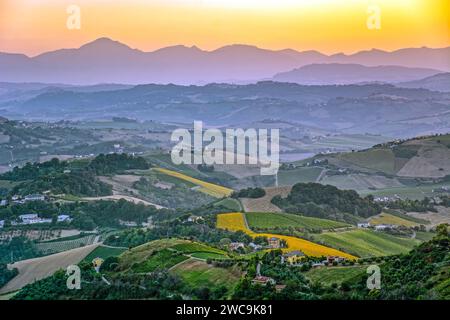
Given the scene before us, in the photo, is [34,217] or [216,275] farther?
[34,217]

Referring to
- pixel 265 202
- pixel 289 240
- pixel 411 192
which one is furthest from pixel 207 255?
pixel 411 192

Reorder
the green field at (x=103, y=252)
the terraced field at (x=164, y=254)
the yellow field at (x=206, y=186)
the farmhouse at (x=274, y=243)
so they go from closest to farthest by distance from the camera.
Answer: the terraced field at (x=164, y=254)
the farmhouse at (x=274, y=243)
the green field at (x=103, y=252)
the yellow field at (x=206, y=186)

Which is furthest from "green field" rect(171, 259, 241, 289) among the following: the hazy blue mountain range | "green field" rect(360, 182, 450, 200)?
the hazy blue mountain range

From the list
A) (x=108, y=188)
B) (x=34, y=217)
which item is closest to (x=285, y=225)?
(x=34, y=217)

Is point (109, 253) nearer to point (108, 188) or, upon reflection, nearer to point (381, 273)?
point (381, 273)

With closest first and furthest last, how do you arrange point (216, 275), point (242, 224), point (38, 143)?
point (216, 275), point (242, 224), point (38, 143)

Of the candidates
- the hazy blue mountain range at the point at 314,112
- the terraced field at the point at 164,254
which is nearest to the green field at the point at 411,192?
the terraced field at the point at 164,254

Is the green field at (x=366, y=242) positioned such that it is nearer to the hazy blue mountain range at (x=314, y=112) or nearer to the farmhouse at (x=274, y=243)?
the farmhouse at (x=274, y=243)
